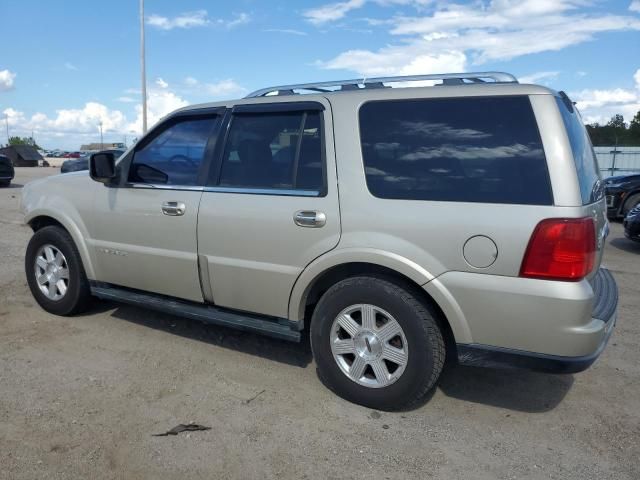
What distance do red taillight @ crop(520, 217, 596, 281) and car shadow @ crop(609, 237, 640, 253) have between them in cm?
676

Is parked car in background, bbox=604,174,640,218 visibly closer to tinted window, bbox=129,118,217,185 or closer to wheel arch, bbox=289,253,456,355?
wheel arch, bbox=289,253,456,355

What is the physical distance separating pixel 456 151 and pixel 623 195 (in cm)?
968

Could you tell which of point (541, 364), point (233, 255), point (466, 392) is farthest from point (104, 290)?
point (541, 364)

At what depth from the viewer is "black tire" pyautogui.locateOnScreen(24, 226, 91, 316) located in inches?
182

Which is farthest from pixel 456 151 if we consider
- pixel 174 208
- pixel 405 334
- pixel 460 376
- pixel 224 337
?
pixel 224 337

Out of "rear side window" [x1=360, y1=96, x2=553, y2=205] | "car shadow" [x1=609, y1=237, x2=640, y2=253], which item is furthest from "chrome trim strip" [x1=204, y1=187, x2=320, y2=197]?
"car shadow" [x1=609, y1=237, x2=640, y2=253]

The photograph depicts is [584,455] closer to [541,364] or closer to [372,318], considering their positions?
[541,364]

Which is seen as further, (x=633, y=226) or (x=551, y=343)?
(x=633, y=226)

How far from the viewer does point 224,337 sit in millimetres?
4449

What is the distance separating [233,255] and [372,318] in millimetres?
1058

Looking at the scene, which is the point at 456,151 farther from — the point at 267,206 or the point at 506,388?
the point at 506,388

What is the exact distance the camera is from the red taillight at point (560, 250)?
2719mm

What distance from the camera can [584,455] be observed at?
9.41 feet

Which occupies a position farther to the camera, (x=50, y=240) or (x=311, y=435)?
(x=50, y=240)
